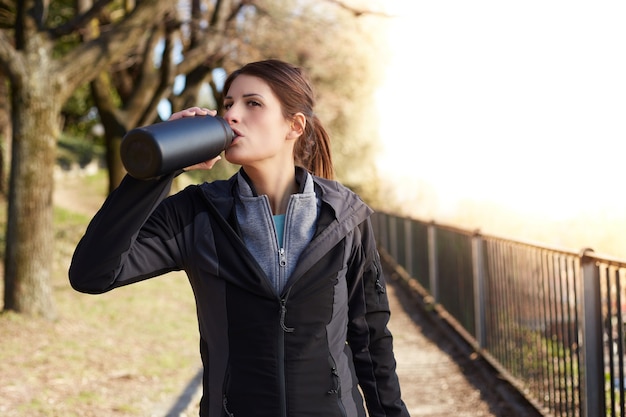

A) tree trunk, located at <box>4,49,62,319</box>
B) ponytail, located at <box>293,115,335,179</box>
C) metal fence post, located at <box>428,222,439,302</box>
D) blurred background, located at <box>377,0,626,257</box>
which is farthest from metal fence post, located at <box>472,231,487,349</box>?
ponytail, located at <box>293,115,335,179</box>

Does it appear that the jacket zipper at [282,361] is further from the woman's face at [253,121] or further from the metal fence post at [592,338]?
the metal fence post at [592,338]

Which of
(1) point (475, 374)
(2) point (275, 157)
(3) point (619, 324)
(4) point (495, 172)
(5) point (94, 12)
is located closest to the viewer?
(2) point (275, 157)

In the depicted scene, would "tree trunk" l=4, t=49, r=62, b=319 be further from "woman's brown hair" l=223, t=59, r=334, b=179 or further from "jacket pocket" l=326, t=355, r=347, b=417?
"jacket pocket" l=326, t=355, r=347, b=417

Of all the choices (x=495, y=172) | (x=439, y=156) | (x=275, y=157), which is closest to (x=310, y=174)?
(x=275, y=157)

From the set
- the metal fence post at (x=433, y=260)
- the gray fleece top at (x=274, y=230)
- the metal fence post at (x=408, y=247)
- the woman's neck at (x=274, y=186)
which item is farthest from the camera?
the metal fence post at (x=408, y=247)

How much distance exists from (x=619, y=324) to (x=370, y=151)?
2344 cm

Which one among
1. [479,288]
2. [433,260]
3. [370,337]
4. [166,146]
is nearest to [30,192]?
[479,288]

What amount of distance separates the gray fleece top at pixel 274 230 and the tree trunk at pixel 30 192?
686 centimetres

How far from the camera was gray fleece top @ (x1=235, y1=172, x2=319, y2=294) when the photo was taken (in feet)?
7.50

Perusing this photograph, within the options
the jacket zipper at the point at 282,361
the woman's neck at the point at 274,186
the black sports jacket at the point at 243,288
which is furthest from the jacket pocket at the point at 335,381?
the woman's neck at the point at 274,186

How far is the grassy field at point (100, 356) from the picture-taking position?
604 cm

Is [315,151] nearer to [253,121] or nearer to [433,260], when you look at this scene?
[253,121]

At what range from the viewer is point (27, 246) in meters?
8.70

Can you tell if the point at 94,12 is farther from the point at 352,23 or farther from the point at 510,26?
the point at 510,26
